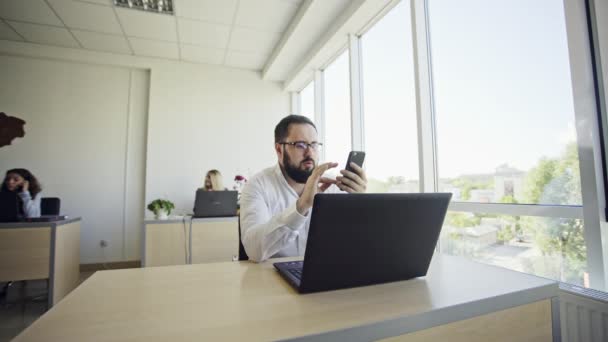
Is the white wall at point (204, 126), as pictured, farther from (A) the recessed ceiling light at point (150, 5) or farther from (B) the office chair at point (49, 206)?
(A) the recessed ceiling light at point (150, 5)

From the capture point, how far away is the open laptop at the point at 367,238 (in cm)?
58

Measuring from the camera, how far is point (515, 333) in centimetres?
64

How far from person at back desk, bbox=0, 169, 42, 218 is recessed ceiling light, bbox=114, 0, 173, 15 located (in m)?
2.10

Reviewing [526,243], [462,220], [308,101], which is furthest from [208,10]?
[526,243]

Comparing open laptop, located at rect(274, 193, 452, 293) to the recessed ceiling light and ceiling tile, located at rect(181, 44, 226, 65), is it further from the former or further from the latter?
ceiling tile, located at rect(181, 44, 226, 65)

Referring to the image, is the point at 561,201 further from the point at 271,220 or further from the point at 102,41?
the point at 102,41

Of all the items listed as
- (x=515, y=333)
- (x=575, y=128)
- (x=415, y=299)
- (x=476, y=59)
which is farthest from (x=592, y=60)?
(x=415, y=299)

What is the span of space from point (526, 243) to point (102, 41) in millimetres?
4739

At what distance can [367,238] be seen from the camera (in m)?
0.62

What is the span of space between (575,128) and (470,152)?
0.57m

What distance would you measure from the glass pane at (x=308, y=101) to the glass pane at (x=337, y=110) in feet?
1.26

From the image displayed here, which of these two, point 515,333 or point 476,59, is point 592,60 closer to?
point 476,59

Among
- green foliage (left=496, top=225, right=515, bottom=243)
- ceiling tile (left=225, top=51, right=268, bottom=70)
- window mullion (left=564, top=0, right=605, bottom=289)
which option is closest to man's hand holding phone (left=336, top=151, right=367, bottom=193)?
window mullion (left=564, top=0, right=605, bottom=289)

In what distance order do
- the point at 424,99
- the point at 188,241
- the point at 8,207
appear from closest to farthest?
the point at 424,99 < the point at 8,207 < the point at 188,241
